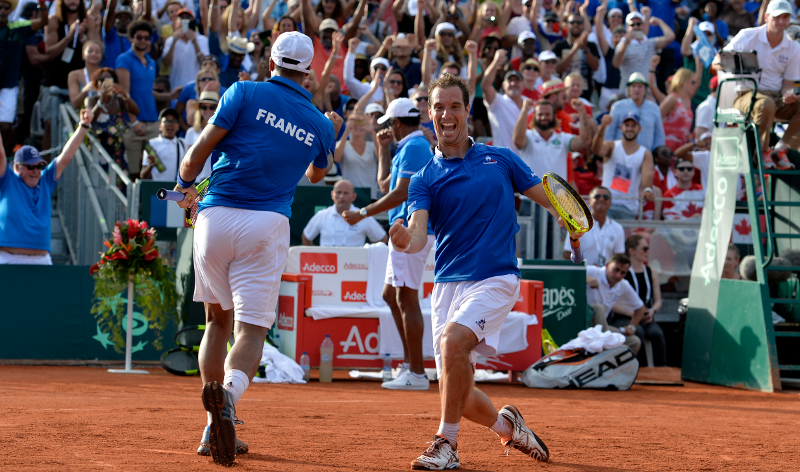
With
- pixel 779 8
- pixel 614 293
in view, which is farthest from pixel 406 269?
pixel 779 8

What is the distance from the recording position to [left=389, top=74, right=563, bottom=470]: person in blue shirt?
4.96 meters

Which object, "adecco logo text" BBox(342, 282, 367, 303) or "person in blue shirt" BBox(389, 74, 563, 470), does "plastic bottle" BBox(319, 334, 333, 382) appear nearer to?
"adecco logo text" BBox(342, 282, 367, 303)

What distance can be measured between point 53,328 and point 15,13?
6.14 metres

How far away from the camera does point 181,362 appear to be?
10.2m

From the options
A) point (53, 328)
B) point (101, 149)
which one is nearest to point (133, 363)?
point (53, 328)

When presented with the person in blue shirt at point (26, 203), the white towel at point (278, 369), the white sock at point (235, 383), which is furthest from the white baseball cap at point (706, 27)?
the white sock at point (235, 383)

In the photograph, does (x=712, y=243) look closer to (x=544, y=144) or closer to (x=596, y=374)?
(x=596, y=374)

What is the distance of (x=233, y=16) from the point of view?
49.2 ft

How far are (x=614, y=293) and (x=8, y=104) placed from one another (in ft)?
29.4

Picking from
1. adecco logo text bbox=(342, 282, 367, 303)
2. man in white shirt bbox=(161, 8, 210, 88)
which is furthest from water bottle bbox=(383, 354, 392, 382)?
man in white shirt bbox=(161, 8, 210, 88)

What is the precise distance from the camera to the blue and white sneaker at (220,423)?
15.3 feet

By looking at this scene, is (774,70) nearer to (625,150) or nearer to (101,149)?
(625,150)

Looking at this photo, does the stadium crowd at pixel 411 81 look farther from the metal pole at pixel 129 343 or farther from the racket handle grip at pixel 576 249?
the racket handle grip at pixel 576 249

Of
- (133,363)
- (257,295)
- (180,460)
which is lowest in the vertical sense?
(133,363)
